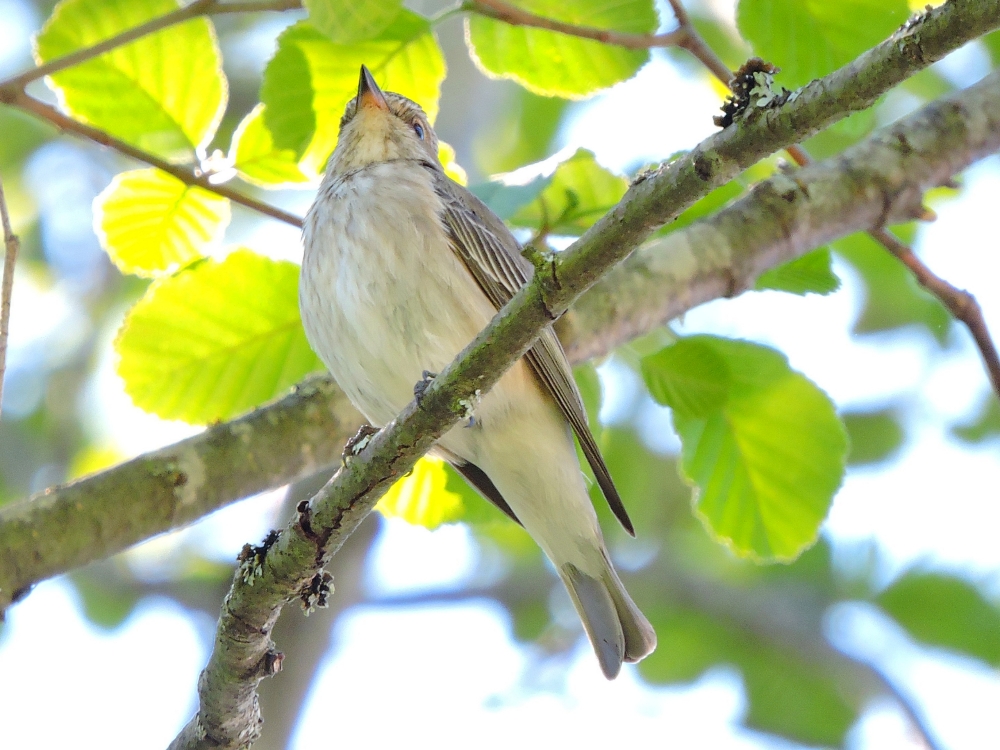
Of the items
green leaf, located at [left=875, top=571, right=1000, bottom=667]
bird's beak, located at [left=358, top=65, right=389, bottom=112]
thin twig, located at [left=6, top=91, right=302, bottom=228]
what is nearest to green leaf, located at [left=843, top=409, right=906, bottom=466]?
green leaf, located at [left=875, top=571, right=1000, bottom=667]

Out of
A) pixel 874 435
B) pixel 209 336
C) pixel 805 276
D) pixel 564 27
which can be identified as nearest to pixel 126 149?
pixel 209 336

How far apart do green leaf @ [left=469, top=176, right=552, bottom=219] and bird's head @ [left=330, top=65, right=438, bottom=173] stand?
2.52 ft

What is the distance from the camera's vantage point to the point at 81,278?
7973mm

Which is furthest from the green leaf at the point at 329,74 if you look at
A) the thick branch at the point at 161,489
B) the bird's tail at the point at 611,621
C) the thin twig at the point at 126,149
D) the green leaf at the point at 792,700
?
the green leaf at the point at 792,700

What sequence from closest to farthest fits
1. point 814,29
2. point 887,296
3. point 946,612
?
point 814,29 < point 946,612 < point 887,296

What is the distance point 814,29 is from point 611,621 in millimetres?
2064

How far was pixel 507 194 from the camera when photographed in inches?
122

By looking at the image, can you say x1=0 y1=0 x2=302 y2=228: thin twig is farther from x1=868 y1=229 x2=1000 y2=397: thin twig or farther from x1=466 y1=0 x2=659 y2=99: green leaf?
x1=868 y1=229 x2=1000 y2=397: thin twig

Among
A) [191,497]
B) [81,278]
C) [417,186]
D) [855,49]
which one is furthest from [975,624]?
[81,278]

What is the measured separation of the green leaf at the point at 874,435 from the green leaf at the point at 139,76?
16.8 ft

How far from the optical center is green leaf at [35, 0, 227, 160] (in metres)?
3.36

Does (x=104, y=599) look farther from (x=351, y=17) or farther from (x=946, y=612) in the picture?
(x=946, y=612)

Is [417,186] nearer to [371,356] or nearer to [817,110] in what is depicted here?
[371,356]

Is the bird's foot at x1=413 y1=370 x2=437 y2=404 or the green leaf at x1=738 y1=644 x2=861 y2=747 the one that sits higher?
the green leaf at x1=738 y1=644 x2=861 y2=747
